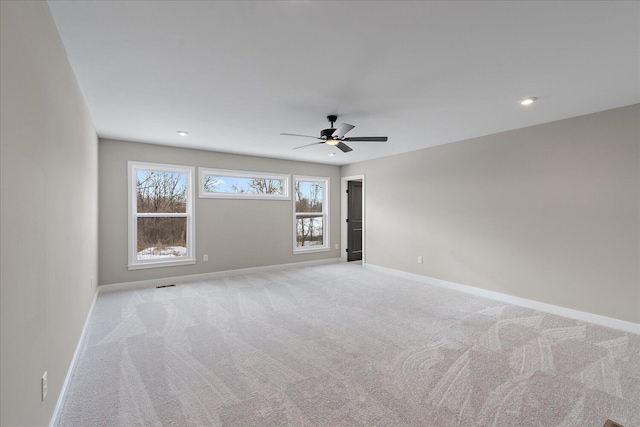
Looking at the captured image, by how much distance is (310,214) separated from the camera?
712cm

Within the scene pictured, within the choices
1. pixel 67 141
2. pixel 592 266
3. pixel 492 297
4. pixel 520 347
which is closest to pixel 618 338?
pixel 592 266

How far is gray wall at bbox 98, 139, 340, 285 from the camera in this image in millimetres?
4746

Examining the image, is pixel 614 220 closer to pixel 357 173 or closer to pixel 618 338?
pixel 618 338

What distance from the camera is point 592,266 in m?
3.53

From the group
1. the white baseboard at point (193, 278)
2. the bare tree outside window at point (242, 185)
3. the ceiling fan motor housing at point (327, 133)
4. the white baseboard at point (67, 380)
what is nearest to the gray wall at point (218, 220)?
the white baseboard at point (193, 278)

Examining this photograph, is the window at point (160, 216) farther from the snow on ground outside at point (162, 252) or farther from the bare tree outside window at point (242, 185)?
the bare tree outside window at point (242, 185)

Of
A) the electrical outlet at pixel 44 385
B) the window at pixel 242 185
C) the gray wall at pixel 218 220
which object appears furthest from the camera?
the window at pixel 242 185

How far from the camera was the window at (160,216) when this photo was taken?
4961 mm

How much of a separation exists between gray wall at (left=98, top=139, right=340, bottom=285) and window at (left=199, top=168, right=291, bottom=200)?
0.11 metres

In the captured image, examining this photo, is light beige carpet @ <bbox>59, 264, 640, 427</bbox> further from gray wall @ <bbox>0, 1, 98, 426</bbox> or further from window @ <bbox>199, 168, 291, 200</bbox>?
window @ <bbox>199, 168, 291, 200</bbox>

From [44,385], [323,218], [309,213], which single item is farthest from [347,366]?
[323,218]

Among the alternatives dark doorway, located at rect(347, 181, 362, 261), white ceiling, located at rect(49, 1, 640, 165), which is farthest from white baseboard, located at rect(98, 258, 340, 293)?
white ceiling, located at rect(49, 1, 640, 165)

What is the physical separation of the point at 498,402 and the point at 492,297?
9.04 ft

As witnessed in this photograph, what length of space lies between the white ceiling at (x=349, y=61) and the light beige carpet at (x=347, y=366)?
2445 millimetres
